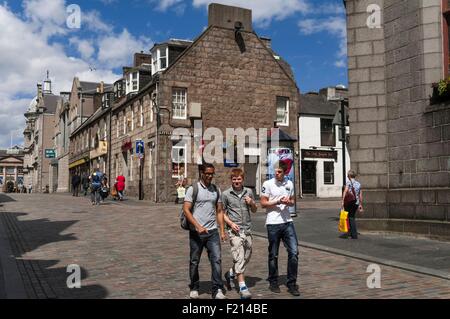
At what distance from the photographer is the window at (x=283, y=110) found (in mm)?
34375

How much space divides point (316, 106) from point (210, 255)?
106 ft

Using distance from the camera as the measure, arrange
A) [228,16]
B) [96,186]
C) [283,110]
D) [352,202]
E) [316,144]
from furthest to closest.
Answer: [316,144], [283,110], [228,16], [96,186], [352,202]

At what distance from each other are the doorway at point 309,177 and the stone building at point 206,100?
3.14 meters

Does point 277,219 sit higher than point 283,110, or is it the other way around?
point 283,110

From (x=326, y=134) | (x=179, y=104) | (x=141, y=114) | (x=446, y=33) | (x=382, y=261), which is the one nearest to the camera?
(x=382, y=261)

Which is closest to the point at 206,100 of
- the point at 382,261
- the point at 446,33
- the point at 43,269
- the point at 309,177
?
the point at 309,177

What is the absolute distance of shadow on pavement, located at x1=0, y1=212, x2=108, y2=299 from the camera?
718 cm

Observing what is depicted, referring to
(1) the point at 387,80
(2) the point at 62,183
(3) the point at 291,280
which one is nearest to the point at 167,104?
(1) the point at 387,80

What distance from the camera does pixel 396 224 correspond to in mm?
13438

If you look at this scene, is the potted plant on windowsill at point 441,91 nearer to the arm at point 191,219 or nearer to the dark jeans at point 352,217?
the dark jeans at point 352,217

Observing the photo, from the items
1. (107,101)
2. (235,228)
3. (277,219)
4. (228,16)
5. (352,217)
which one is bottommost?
(352,217)

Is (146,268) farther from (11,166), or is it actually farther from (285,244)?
(11,166)

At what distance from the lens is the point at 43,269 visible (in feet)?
29.6

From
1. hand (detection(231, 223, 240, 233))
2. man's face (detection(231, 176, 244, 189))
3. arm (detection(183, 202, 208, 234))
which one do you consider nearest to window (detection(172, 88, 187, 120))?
man's face (detection(231, 176, 244, 189))
